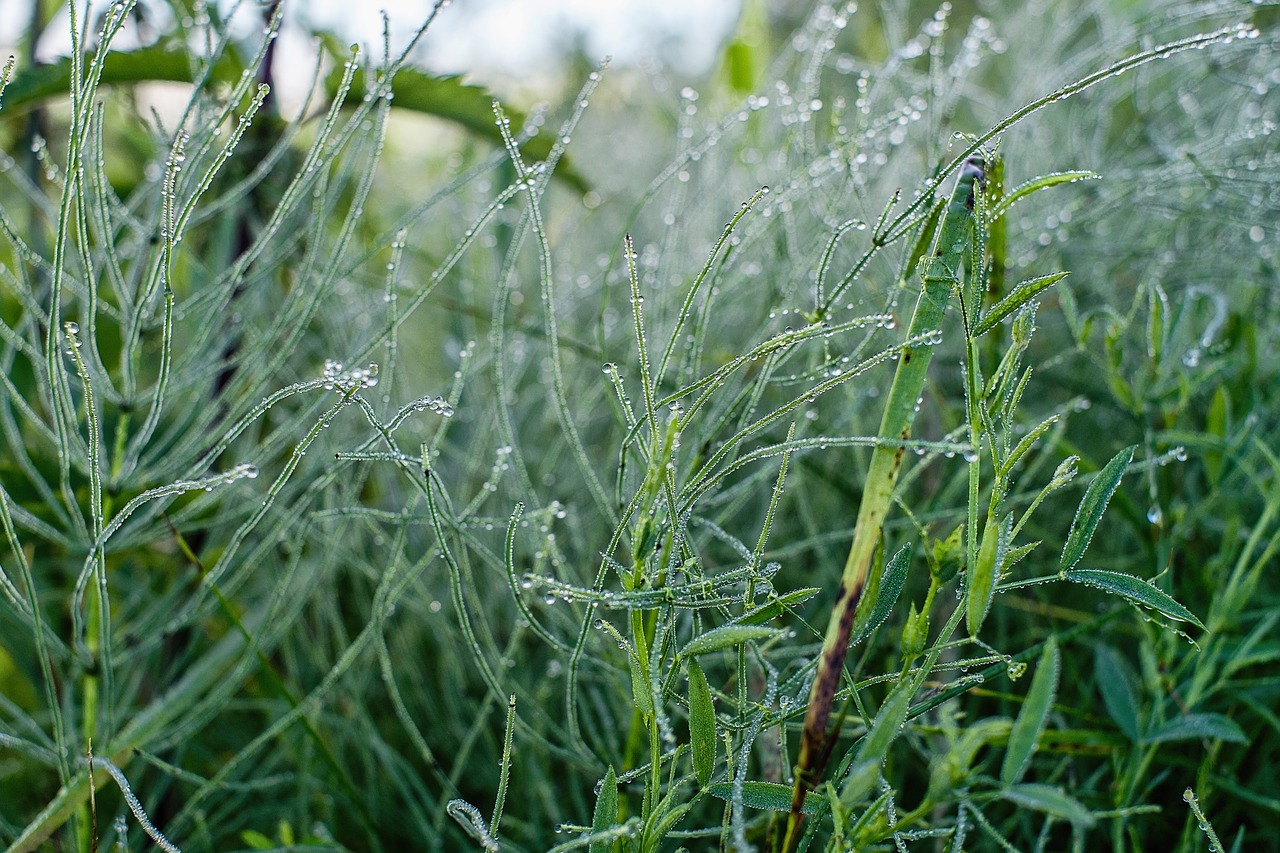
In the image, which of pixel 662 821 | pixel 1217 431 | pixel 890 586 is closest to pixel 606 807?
pixel 662 821

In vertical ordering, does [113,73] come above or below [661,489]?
above

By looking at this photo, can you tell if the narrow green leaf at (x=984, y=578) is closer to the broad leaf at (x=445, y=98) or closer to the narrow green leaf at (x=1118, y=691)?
the narrow green leaf at (x=1118, y=691)

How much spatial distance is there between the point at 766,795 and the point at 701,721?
40 millimetres

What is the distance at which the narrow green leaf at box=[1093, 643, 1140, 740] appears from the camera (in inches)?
19.5

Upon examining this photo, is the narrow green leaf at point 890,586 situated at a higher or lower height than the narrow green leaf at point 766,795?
higher

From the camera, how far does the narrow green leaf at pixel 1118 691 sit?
49 centimetres

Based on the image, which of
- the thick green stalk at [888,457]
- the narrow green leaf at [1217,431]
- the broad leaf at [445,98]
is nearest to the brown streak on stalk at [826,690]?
the thick green stalk at [888,457]

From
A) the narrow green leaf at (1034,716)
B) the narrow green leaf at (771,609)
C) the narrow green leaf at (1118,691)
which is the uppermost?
the narrow green leaf at (771,609)

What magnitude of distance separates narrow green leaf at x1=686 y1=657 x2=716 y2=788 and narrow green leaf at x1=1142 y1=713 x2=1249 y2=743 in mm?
256

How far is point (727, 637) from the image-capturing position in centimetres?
31

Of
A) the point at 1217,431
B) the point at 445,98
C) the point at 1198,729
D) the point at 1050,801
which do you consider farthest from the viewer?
the point at 445,98

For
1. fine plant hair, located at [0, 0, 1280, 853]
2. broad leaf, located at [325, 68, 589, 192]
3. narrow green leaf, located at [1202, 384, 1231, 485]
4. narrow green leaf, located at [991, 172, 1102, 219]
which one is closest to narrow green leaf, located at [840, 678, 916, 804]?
fine plant hair, located at [0, 0, 1280, 853]

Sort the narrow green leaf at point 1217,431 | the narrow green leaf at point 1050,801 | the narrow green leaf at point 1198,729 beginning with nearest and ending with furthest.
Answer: the narrow green leaf at point 1050,801
the narrow green leaf at point 1198,729
the narrow green leaf at point 1217,431

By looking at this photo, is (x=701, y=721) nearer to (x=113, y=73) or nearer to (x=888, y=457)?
(x=888, y=457)
